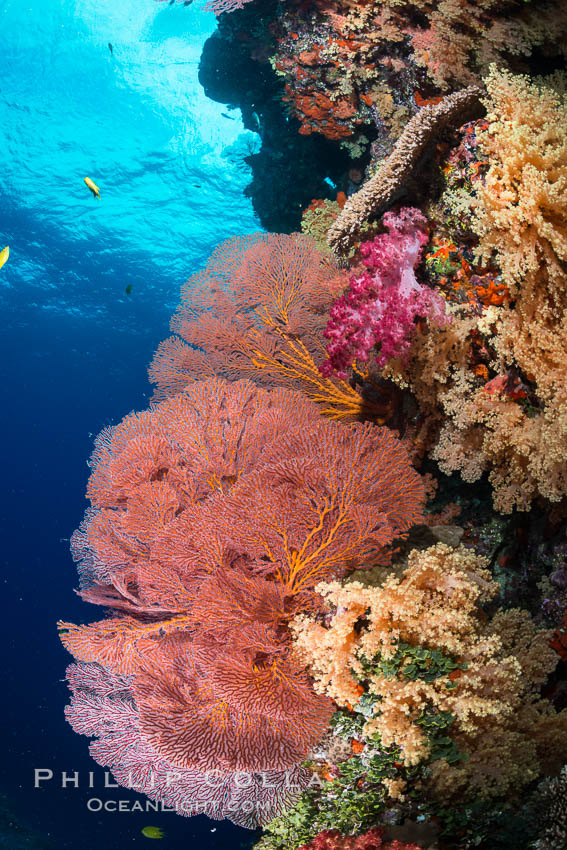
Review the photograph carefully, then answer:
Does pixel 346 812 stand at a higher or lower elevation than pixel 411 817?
lower

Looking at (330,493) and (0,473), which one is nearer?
(330,493)

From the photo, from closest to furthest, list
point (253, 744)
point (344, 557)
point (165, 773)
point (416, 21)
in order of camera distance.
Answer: point (253, 744) < point (344, 557) < point (165, 773) < point (416, 21)

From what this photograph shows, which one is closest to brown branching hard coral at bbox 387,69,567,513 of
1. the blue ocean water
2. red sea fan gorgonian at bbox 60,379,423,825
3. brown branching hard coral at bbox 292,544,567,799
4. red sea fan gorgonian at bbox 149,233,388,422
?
A: red sea fan gorgonian at bbox 60,379,423,825

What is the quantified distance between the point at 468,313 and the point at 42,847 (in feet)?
59.5

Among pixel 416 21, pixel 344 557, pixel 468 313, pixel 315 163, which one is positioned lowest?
pixel 344 557

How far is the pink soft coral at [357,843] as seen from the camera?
8.25ft

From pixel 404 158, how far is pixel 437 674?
327cm

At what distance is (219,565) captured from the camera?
116 inches

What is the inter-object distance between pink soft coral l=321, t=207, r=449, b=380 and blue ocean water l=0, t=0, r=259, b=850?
13.3 meters

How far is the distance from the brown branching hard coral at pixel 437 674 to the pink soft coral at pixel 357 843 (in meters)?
0.39

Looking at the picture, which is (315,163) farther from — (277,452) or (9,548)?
(9,548)

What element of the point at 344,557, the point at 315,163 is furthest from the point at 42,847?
the point at 315,163

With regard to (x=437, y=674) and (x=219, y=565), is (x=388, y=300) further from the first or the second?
(x=437, y=674)

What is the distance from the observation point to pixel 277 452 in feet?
10.9
